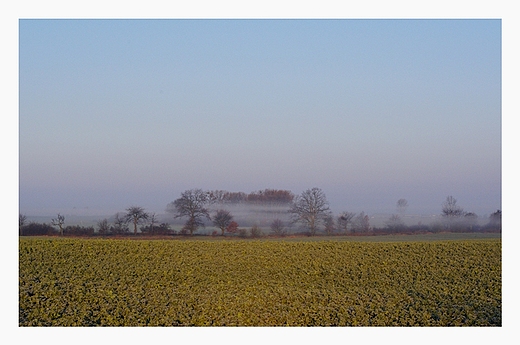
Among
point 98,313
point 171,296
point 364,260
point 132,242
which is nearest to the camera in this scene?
point 98,313

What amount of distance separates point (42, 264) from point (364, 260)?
29.8 feet

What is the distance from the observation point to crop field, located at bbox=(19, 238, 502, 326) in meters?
9.44

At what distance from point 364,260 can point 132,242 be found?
23.6ft

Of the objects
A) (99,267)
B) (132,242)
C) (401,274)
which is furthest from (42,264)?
(401,274)

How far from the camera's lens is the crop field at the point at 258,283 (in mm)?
9438

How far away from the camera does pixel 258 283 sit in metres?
11.9

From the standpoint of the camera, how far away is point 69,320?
8.98 meters

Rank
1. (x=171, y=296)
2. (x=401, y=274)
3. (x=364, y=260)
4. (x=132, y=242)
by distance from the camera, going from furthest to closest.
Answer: (x=132, y=242), (x=364, y=260), (x=401, y=274), (x=171, y=296)

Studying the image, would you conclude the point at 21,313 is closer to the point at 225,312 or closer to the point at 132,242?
the point at 225,312
